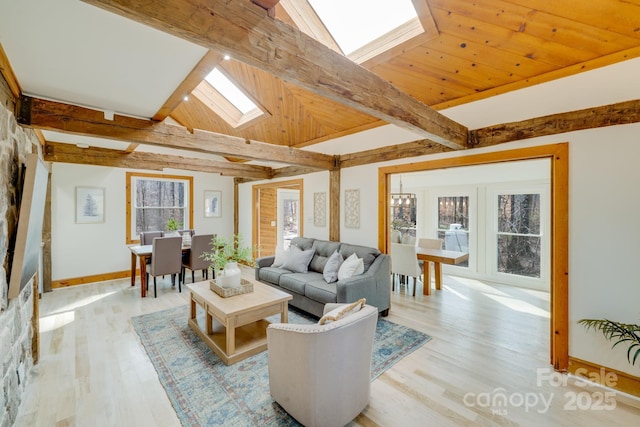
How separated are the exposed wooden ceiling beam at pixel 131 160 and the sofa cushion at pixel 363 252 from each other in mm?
2976

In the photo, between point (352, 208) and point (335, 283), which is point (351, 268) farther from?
point (352, 208)

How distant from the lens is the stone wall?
166cm

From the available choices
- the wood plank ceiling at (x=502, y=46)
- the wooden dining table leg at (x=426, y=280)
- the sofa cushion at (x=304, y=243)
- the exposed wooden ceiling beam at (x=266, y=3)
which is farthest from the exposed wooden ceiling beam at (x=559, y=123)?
the sofa cushion at (x=304, y=243)

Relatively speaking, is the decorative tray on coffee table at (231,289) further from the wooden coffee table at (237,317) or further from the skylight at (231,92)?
the skylight at (231,92)

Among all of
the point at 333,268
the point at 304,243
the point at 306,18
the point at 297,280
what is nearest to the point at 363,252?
the point at 333,268

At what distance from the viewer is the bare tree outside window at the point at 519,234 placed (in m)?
4.92

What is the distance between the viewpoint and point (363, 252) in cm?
377

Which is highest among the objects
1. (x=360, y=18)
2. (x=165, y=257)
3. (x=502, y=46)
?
(x=360, y=18)

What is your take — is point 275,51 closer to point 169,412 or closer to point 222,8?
point 222,8

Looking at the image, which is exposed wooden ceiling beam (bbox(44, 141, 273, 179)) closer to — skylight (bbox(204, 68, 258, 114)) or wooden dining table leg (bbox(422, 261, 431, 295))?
skylight (bbox(204, 68, 258, 114))

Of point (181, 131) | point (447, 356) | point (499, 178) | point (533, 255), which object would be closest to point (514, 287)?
point (533, 255)

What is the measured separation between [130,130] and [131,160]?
231 cm

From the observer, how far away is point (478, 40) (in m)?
2.19

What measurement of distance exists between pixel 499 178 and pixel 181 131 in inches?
217
